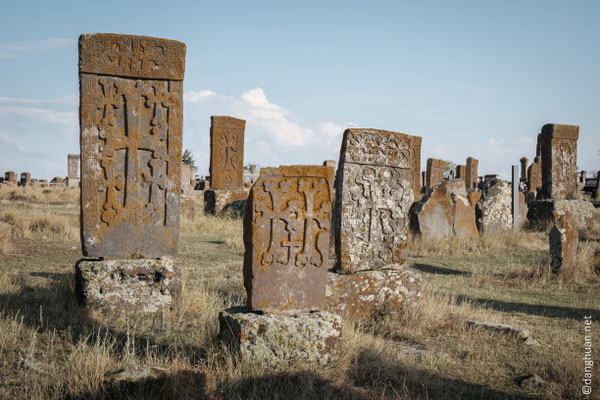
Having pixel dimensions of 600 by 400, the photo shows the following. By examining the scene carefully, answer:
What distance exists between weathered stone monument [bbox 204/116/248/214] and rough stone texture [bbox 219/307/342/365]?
35.6 ft

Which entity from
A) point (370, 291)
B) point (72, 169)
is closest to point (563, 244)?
point (370, 291)

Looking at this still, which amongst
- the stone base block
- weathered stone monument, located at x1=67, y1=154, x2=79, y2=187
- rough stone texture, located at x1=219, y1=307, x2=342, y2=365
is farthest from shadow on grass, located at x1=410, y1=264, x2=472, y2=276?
weathered stone monument, located at x1=67, y1=154, x2=79, y2=187

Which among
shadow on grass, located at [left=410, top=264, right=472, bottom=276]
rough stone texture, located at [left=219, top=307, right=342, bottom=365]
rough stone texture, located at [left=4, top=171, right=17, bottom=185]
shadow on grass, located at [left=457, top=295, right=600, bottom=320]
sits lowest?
shadow on grass, located at [left=457, top=295, right=600, bottom=320]

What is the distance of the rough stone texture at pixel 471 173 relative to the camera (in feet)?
97.5

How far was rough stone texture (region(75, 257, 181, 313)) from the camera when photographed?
5352 mm

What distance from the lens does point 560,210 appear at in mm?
13297

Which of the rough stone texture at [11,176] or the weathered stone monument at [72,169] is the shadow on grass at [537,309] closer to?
the weathered stone monument at [72,169]

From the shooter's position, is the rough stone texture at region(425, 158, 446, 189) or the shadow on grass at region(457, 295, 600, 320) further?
the rough stone texture at region(425, 158, 446, 189)

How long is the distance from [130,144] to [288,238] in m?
2.46

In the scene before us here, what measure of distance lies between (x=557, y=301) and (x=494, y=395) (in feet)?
12.1

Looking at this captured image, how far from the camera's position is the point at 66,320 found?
4.92 m

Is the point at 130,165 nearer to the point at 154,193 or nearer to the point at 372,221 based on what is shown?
the point at 154,193

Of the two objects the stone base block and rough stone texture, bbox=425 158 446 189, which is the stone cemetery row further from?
rough stone texture, bbox=425 158 446 189

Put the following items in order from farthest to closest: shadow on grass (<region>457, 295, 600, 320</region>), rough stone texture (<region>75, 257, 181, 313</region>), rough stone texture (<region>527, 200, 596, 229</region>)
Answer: rough stone texture (<region>527, 200, 596, 229</region>) → shadow on grass (<region>457, 295, 600, 320</region>) → rough stone texture (<region>75, 257, 181, 313</region>)
